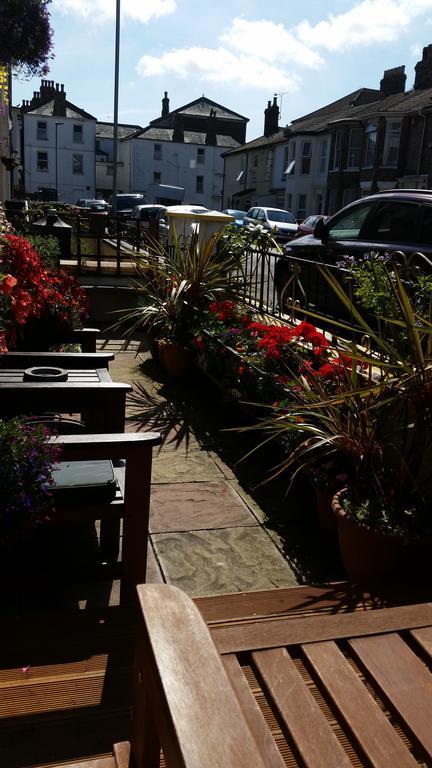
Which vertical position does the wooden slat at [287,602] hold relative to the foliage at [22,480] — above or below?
below

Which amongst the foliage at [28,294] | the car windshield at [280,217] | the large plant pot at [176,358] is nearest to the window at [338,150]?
the car windshield at [280,217]

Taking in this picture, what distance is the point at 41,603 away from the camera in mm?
2584

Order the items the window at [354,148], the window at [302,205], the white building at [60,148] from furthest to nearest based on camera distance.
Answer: the white building at [60,148]
the window at [302,205]
the window at [354,148]

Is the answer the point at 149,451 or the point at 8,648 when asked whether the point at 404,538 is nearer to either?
the point at 149,451

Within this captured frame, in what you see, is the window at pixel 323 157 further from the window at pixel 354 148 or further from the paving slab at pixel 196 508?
the paving slab at pixel 196 508

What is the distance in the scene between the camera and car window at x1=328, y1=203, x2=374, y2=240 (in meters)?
7.17

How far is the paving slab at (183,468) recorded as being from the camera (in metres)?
4.02

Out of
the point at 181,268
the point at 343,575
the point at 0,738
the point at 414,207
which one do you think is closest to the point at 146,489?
the point at 0,738

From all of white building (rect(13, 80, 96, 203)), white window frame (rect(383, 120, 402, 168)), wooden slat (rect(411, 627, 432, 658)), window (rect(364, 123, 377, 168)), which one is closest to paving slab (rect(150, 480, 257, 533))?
wooden slat (rect(411, 627, 432, 658))

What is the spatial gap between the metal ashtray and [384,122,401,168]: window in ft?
109

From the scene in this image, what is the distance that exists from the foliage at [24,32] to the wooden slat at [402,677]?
8.39 meters

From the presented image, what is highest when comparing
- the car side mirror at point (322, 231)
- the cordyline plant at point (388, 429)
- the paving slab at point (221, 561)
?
the car side mirror at point (322, 231)

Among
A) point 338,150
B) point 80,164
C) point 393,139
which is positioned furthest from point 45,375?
point 80,164

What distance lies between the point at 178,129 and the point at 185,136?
33.6 inches
